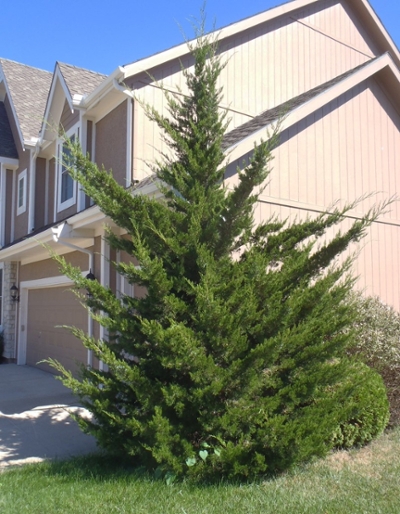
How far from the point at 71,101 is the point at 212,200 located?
6.75 metres

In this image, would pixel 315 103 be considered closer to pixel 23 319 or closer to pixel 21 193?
pixel 21 193

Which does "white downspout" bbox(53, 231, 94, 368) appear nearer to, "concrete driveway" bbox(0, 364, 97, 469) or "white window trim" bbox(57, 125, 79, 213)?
"concrete driveway" bbox(0, 364, 97, 469)

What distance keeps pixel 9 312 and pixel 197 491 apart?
1200cm

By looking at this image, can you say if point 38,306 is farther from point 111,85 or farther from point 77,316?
point 111,85

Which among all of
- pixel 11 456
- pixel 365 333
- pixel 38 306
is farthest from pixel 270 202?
pixel 38 306

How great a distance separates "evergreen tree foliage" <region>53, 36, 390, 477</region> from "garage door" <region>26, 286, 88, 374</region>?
572cm

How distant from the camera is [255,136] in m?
8.46

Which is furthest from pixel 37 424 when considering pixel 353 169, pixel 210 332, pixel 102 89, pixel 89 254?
pixel 353 169

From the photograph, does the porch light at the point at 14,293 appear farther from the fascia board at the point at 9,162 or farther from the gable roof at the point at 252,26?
the gable roof at the point at 252,26

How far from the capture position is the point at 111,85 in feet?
33.6

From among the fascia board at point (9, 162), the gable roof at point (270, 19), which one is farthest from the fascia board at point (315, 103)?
the fascia board at point (9, 162)

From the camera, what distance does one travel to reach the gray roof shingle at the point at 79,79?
475 inches

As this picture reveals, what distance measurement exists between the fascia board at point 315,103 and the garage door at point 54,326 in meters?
5.23

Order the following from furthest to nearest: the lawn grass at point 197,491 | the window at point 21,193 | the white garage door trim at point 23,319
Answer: the window at point 21,193
the white garage door trim at point 23,319
the lawn grass at point 197,491
